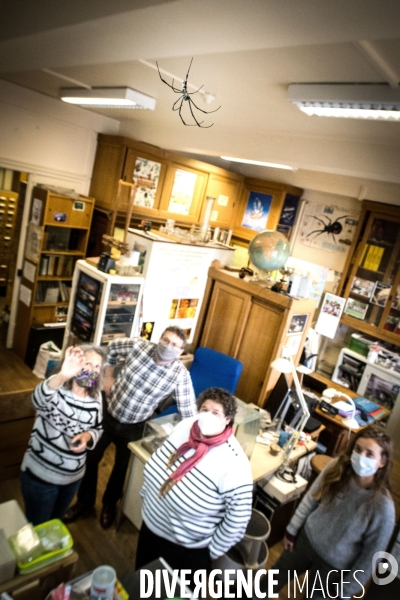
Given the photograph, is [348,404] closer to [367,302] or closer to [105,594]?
[367,302]

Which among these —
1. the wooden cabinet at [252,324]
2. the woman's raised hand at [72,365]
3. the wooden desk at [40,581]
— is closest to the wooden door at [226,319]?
the wooden cabinet at [252,324]

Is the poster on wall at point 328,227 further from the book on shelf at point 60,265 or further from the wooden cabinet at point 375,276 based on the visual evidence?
the book on shelf at point 60,265

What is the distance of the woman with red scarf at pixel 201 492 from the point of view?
1.87m

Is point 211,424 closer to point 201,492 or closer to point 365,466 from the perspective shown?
point 201,492

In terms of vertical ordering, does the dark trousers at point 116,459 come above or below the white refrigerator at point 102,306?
below

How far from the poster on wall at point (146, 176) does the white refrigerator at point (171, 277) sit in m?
1.45

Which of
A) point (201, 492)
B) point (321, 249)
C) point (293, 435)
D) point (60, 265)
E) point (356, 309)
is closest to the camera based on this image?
point (201, 492)

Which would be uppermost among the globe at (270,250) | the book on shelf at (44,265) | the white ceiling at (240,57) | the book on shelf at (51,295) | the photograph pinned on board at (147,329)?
the white ceiling at (240,57)

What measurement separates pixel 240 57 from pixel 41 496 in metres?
2.60

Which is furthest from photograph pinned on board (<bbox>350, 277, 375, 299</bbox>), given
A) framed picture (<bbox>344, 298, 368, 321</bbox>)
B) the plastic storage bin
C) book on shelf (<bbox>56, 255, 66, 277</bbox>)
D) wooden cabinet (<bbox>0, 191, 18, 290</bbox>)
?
wooden cabinet (<bbox>0, 191, 18, 290</bbox>)

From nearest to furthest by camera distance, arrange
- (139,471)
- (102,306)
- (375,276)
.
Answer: (139,471) < (102,306) < (375,276)

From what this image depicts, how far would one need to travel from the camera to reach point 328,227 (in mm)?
5656

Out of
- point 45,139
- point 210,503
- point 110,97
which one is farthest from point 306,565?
point 45,139

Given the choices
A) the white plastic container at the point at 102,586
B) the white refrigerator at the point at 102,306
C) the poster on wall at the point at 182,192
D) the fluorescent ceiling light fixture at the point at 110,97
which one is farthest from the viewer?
the poster on wall at the point at 182,192
